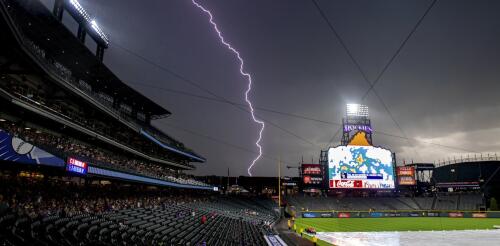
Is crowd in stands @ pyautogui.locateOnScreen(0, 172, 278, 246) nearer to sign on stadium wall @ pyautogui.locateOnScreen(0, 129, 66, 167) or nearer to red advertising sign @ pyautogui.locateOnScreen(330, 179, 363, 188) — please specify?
sign on stadium wall @ pyautogui.locateOnScreen(0, 129, 66, 167)

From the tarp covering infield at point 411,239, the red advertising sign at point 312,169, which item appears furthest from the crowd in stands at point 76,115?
the tarp covering infield at point 411,239

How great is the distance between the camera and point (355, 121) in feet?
211

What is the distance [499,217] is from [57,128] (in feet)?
231

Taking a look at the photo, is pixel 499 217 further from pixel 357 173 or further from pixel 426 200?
pixel 357 173

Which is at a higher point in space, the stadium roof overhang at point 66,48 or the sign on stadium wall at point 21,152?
the stadium roof overhang at point 66,48

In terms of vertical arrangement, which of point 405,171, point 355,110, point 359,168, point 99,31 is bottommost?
point 359,168

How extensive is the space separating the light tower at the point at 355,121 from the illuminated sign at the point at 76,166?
1903 inches

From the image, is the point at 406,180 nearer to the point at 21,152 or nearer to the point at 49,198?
the point at 49,198

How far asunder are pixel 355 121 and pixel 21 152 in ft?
189

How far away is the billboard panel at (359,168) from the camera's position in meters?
52.4

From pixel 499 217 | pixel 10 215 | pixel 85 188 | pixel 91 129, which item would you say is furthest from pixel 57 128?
pixel 499 217

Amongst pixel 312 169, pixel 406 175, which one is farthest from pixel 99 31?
pixel 406 175

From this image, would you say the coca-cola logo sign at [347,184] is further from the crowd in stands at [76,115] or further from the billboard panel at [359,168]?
the crowd in stands at [76,115]

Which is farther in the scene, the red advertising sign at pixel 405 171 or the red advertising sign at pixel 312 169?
the red advertising sign at pixel 312 169
